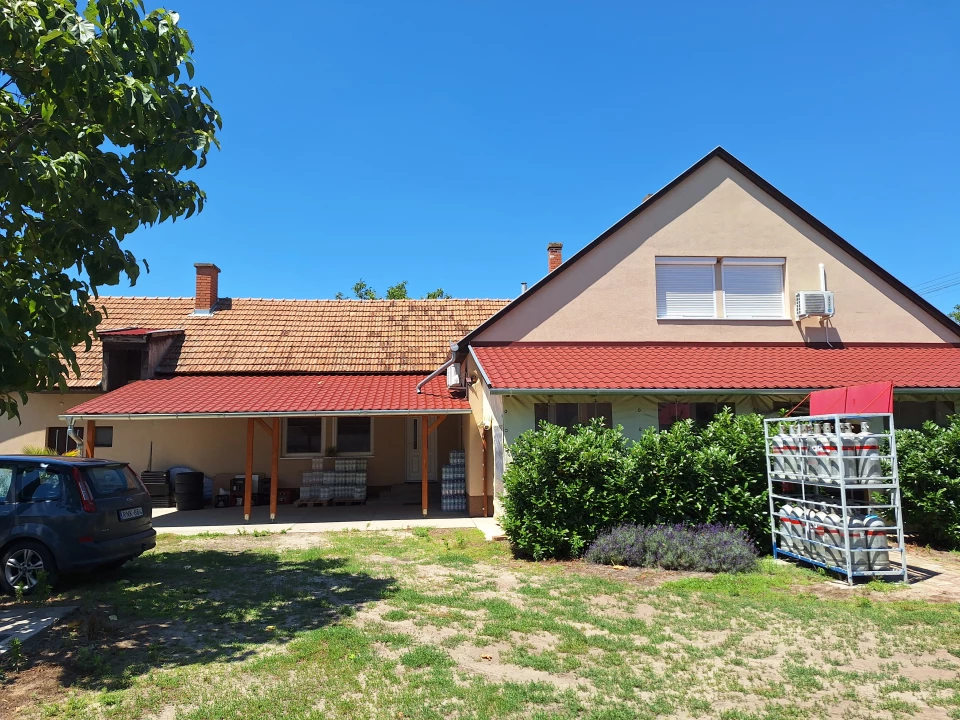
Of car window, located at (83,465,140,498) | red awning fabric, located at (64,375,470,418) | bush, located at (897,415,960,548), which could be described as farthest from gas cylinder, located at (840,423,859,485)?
car window, located at (83,465,140,498)

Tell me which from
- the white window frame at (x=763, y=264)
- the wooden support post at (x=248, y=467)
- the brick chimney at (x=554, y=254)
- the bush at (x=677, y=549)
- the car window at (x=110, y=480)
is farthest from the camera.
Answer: the brick chimney at (x=554, y=254)

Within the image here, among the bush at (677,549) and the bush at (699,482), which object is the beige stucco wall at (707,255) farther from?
the bush at (677,549)

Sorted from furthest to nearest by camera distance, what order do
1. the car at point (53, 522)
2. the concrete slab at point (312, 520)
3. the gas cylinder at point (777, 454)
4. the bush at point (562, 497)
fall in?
the concrete slab at point (312, 520), the bush at point (562, 497), the gas cylinder at point (777, 454), the car at point (53, 522)

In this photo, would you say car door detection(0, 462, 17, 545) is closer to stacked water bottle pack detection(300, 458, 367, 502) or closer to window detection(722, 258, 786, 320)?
stacked water bottle pack detection(300, 458, 367, 502)

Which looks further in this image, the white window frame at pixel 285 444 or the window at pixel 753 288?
the white window frame at pixel 285 444

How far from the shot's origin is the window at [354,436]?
18.1 meters

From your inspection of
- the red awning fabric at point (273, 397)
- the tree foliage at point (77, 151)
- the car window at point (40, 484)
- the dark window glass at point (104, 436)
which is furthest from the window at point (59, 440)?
the tree foliage at point (77, 151)

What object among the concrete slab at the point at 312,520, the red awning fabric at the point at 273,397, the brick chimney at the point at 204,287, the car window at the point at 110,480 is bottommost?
the concrete slab at the point at 312,520

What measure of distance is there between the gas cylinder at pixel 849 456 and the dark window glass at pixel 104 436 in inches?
684

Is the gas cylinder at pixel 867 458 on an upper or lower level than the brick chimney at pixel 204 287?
lower

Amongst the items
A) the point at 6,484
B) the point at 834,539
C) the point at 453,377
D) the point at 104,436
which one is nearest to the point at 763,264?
the point at 453,377

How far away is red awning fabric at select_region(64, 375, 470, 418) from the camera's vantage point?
1381cm

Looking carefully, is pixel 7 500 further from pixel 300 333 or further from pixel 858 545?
pixel 300 333

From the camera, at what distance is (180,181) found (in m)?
6.48
